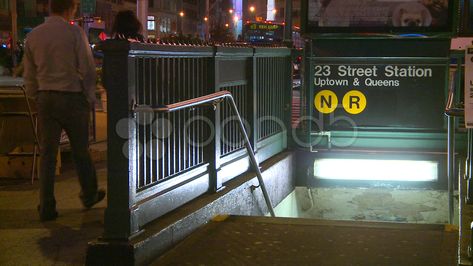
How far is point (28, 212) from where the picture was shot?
5508 millimetres

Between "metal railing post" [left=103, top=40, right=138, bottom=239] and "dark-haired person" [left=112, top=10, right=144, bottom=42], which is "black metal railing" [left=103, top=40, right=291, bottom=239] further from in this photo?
"dark-haired person" [left=112, top=10, right=144, bottom=42]

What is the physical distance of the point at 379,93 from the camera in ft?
28.9

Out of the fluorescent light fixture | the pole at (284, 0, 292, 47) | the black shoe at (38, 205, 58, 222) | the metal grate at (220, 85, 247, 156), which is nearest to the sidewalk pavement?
the black shoe at (38, 205, 58, 222)

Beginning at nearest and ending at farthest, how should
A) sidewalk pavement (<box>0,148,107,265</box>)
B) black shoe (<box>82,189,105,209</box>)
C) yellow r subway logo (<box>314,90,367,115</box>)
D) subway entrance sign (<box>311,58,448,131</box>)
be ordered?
sidewalk pavement (<box>0,148,107,265</box>) < black shoe (<box>82,189,105,209</box>) < subway entrance sign (<box>311,58,448,131</box>) < yellow r subway logo (<box>314,90,367,115</box>)

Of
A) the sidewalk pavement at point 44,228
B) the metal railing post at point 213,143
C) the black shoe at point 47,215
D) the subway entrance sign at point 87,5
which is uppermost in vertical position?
the subway entrance sign at point 87,5

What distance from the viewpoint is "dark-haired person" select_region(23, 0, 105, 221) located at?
498 cm

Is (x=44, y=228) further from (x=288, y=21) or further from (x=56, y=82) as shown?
(x=288, y=21)

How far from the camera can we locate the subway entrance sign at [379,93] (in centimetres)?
862

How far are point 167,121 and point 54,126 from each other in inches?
35.1

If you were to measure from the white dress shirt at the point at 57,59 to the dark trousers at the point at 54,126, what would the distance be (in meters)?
0.08

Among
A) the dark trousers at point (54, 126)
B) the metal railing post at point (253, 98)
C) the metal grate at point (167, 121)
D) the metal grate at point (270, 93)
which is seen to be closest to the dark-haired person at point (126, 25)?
the metal grate at point (167, 121)

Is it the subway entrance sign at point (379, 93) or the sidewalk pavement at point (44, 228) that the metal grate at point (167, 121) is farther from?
the subway entrance sign at point (379, 93)

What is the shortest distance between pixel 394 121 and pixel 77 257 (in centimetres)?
569

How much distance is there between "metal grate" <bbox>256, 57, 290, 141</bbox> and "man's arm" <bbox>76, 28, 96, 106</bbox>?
2.85 m
